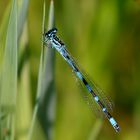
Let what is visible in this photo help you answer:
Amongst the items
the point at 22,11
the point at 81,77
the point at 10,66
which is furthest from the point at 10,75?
the point at 81,77

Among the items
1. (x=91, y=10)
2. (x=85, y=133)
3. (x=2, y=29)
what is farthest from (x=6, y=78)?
(x=91, y=10)

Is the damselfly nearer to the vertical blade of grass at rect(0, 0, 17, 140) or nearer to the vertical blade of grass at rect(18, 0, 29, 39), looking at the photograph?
the vertical blade of grass at rect(18, 0, 29, 39)

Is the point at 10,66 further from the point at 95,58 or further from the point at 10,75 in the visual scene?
the point at 95,58

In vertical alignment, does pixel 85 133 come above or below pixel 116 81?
below

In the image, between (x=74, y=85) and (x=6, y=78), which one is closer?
(x=6, y=78)

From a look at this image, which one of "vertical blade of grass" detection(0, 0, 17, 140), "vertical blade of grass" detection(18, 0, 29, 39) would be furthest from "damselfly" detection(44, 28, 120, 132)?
"vertical blade of grass" detection(0, 0, 17, 140)

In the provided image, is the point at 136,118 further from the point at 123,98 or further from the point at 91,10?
the point at 91,10
